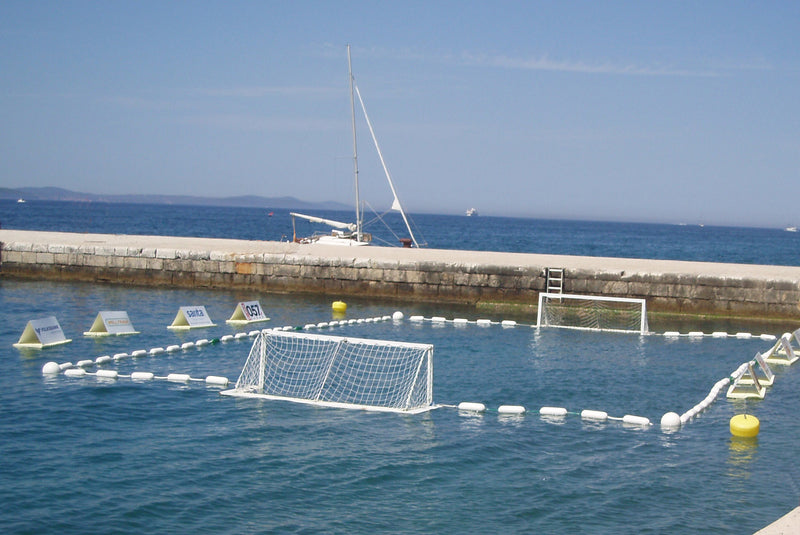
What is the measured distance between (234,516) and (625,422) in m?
6.91

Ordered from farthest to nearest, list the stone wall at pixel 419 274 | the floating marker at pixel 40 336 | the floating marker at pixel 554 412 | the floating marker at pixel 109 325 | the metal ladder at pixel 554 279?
the metal ladder at pixel 554 279 < the stone wall at pixel 419 274 < the floating marker at pixel 109 325 < the floating marker at pixel 40 336 < the floating marker at pixel 554 412

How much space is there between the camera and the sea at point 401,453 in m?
9.05

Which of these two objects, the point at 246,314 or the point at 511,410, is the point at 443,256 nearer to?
the point at 246,314

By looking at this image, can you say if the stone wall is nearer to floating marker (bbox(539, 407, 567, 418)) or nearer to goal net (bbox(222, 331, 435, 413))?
goal net (bbox(222, 331, 435, 413))

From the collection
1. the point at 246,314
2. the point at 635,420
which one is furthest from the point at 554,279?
the point at 635,420

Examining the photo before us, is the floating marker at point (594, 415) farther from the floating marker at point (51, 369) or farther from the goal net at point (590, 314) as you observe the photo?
the goal net at point (590, 314)

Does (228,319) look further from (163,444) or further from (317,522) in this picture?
(317,522)

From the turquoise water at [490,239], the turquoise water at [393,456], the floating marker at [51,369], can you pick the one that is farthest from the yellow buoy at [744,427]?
the turquoise water at [490,239]

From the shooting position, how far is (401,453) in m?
11.2

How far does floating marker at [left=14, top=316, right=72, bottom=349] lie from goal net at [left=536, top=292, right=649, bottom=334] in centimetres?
1267

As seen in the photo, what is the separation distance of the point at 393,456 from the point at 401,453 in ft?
0.60

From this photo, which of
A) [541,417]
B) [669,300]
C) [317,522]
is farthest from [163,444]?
[669,300]

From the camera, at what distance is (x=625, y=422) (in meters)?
13.2

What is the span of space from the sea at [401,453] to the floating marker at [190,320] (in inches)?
Answer: 84.4
